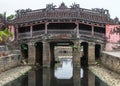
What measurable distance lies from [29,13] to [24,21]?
1.88 m

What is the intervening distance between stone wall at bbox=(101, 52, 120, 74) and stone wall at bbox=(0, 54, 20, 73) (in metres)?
11.0

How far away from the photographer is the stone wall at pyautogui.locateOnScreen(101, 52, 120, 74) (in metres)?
31.1

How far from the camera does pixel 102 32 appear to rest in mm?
47531

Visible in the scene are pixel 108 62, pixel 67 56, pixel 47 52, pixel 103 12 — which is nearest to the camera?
pixel 108 62

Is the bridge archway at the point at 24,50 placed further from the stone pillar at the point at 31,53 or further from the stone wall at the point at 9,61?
the stone wall at the point at 9,61

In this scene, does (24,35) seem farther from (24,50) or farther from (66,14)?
(66,14)

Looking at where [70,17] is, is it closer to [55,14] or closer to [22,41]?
[55,14]

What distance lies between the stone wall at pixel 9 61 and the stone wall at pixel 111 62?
11.0 meters

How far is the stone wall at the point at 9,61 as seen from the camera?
3295 centimetres

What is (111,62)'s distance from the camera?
3466 cm

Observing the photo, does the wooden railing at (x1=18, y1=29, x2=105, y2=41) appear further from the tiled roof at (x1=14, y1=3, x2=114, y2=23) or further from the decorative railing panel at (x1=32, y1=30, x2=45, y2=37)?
the tiled roof at (x1=14, y1=3, x2=114, y2=23)

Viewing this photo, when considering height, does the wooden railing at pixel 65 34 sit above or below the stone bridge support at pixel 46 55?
above

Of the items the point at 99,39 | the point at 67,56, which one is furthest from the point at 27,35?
the point at 67,56

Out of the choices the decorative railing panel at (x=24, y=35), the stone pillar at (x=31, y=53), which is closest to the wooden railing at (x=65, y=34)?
the decorative railing panel at (x=24, y=35)
